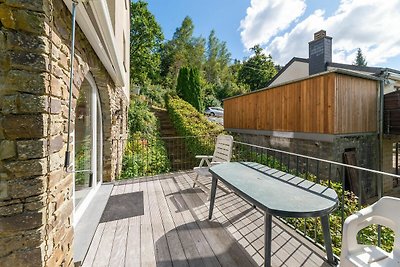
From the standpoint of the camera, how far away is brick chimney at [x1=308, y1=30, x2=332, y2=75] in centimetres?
912

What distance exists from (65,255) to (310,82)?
20.3 feet

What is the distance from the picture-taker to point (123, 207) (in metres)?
3.16

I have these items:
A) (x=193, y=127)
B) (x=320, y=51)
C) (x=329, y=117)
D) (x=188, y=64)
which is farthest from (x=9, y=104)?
(x=188, y=64)

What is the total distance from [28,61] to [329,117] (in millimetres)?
5858

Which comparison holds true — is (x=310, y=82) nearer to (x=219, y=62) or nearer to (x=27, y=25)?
(x=27, y=25)

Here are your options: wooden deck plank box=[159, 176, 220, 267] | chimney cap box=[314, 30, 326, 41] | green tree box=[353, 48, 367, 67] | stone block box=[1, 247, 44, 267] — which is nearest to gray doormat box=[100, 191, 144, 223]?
wooden deck plank box=[159, 176, 220, 267]

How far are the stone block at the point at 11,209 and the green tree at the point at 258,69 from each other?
2349 cm

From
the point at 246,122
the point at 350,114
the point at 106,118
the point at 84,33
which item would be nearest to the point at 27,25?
the point at 84,33

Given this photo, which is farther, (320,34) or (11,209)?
(320,34)

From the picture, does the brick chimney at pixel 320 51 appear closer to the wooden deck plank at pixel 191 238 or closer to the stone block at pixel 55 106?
the wooden deck plank at pixel 191 238

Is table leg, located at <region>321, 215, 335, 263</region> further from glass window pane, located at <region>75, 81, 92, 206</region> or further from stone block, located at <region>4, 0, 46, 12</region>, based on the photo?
glass window pane, located at <region>75, 81, 92, 206</region>

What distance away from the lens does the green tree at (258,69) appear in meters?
22.5

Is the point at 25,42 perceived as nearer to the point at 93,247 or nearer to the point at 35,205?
the point at 35,205

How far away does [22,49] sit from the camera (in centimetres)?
110
